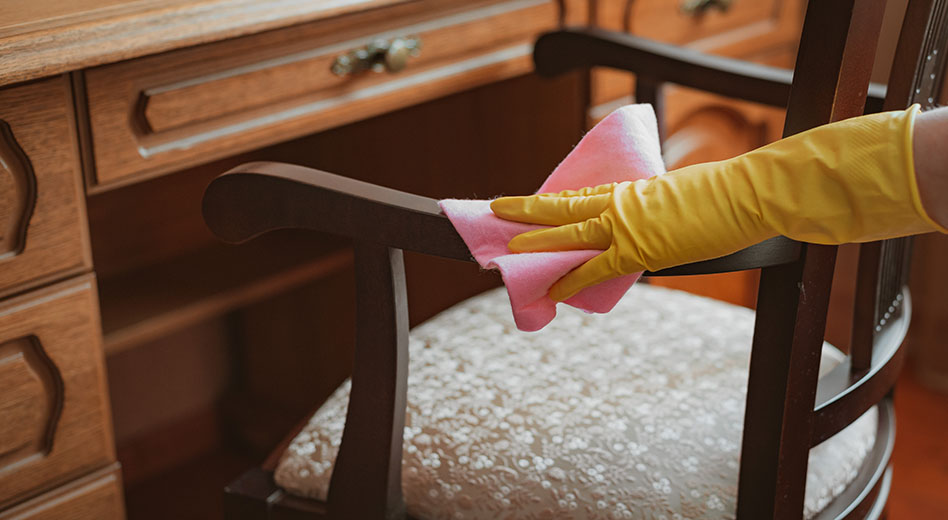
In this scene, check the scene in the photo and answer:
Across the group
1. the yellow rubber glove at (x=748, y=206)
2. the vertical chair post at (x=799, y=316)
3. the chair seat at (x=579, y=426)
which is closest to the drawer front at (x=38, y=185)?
the chair seat at (x=579, y=426)

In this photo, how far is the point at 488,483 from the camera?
2.73 feet

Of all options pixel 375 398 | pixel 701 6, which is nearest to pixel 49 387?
pixel 375 398

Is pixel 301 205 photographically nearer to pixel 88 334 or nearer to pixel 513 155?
pixel 88 334

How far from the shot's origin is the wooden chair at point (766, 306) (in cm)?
65

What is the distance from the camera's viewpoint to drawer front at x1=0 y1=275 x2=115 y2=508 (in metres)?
0.85

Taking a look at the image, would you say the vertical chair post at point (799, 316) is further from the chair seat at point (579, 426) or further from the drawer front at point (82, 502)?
the drawer front at point (82, 502)

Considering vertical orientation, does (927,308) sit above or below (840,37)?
below

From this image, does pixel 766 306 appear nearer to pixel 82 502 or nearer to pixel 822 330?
pixel 822 330

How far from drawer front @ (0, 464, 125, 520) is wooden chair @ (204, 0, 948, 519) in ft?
0.43

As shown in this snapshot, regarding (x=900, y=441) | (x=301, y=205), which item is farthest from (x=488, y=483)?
(x=900, y=441)

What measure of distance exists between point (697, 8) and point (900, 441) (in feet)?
2.89

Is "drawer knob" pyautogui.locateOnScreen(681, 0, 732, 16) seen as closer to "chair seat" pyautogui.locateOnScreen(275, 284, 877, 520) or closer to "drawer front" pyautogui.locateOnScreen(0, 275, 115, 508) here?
"chair seat" pyautogui.locateOnScreen(275, 284, 877, 520)

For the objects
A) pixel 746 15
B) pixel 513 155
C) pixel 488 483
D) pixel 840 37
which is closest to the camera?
pixel 840 37

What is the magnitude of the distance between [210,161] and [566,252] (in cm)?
76
